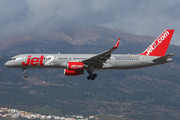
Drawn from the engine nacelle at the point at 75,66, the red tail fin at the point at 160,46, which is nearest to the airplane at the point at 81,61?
the engine nacelle at the point at 75,66

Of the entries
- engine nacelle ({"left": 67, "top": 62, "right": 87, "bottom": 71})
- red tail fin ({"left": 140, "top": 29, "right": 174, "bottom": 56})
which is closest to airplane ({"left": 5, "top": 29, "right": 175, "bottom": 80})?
engine nacelle ({"left": 67, "top": 62, "right": 87, "bottom": 71})

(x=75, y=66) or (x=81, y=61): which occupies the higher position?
(x=81, y=61)

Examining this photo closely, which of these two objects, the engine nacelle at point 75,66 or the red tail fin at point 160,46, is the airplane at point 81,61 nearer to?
the engine nacelle at point 75,66

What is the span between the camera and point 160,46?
7550cm

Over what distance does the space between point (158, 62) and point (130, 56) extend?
21.7ft

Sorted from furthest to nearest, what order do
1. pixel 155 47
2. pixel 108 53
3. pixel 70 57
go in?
pixel 155 47, pixel 70 57, pixel 108 53

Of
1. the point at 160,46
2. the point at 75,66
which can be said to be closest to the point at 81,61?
the point at 75,66

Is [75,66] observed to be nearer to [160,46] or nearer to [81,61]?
[81,61]

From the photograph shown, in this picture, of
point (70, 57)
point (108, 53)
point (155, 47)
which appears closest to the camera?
point (108, 53)

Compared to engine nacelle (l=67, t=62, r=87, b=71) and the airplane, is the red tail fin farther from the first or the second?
engine nacelle (l=67, t=62, r=87, b=71)

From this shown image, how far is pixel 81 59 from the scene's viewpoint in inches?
2709

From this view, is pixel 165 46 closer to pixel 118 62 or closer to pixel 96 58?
pixel 118 62

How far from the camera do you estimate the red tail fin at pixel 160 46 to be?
246 ft

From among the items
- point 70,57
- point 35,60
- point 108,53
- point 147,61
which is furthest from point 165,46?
point 35,60
